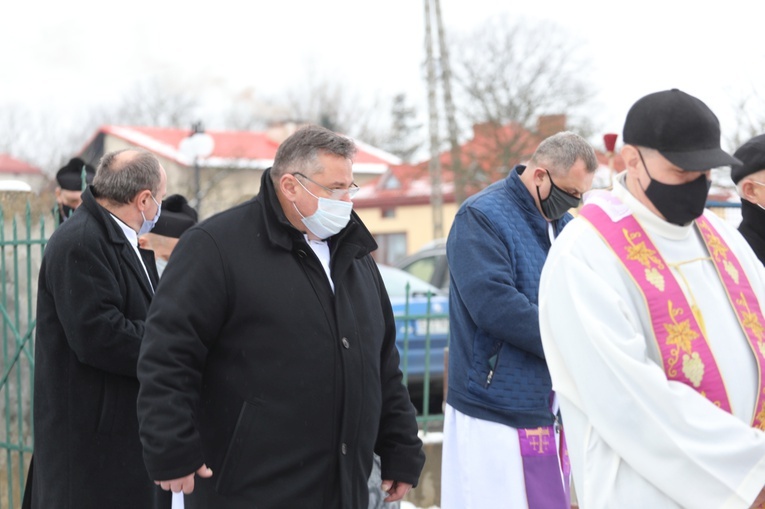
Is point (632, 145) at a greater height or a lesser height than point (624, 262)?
greater

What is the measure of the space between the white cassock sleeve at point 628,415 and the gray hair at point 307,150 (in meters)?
1.09

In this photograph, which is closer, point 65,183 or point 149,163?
point 149,163

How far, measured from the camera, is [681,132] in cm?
257

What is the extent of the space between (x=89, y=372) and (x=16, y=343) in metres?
1.88

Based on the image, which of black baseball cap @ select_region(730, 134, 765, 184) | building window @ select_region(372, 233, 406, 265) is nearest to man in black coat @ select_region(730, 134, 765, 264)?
black baseball cap @ select_region(730, 134, 765, 184)

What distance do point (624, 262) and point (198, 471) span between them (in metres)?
1.45

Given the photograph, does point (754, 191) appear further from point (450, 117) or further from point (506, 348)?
point (450, 117)

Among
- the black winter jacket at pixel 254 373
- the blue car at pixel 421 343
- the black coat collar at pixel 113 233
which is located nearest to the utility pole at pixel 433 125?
the blue car at pixel 421 343

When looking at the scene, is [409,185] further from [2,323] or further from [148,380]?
[148,380]

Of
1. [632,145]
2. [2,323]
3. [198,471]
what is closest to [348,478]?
[198,471]

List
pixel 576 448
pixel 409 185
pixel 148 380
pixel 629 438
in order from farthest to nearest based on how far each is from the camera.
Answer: pixel 409 185 → pixel 148 380 → pixel 576 448 → pixel 629 438

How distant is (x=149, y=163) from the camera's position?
14.1 ft

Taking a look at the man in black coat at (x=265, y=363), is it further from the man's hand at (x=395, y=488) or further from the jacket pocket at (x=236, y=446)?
the man's hand at (x=395, y=488)

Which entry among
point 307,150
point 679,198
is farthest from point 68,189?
→ point 679,198
